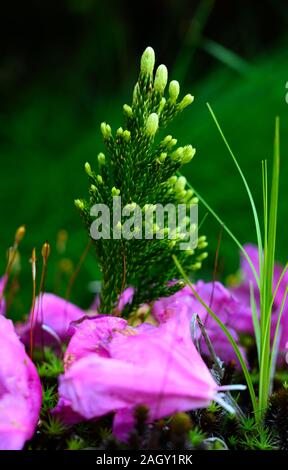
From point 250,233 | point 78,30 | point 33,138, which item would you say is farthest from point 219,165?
point 78,30

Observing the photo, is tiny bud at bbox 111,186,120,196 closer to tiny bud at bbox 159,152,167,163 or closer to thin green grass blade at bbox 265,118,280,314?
tiny bud at bbox 159,152,167,163

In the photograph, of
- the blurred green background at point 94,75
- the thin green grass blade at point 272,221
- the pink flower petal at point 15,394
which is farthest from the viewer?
the blurred green background at point 94,75

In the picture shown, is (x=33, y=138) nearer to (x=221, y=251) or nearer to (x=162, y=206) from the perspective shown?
(x=221, y=251)

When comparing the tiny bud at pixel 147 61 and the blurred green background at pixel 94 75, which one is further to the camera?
the blurred green background at pixel 94 75

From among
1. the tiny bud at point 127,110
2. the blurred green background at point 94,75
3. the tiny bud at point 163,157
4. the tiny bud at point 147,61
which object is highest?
the blurred green background at point 94,75

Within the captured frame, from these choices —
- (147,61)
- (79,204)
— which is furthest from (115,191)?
(147,61)

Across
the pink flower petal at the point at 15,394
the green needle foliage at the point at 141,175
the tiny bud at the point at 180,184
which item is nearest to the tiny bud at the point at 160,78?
the green needle foliage at the point at 141,175

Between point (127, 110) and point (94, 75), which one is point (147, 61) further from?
point (94, 75)

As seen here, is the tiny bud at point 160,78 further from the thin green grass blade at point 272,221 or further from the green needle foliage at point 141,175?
the thin green grass blade at point 272,221

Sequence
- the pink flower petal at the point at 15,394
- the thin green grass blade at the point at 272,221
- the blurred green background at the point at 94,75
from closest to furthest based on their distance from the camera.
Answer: the pink flower petal at the point at 15,394 → the thin green grass blade at the point at 272,221 → the blurred green background at the point at 94,75
